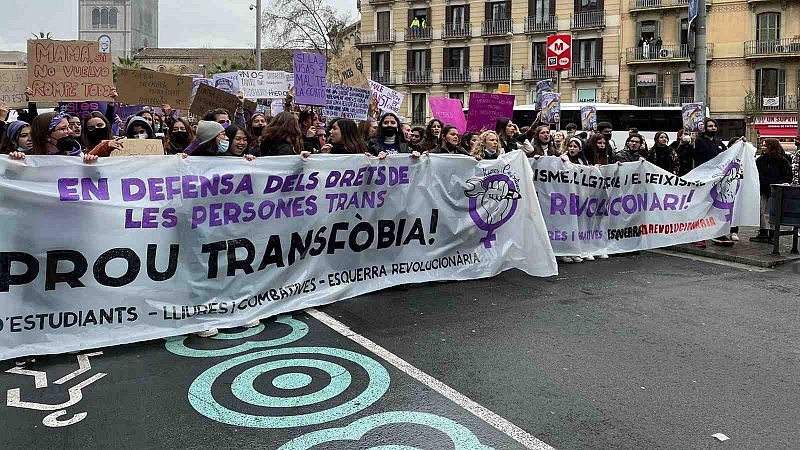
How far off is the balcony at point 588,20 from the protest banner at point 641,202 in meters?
40.8

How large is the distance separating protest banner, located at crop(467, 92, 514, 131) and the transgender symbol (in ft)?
13.7

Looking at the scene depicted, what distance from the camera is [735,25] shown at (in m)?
45.5

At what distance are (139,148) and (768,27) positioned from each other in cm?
4784

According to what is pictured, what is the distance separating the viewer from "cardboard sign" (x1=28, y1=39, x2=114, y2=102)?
774cm

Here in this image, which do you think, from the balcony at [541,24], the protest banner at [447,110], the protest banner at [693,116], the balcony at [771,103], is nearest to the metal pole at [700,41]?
the protest banner at [693,116]

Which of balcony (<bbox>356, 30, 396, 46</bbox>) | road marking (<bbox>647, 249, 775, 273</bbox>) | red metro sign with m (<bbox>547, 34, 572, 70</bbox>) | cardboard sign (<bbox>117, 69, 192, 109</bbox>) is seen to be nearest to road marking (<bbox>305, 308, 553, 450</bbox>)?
cardboard sign (<bbox>117, 69, 192, 109</bbox>)

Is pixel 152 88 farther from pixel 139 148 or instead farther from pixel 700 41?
pixel 700 41

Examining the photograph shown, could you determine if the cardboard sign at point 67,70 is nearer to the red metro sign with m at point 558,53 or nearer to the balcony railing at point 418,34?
the red metro sign with m at point 558,53

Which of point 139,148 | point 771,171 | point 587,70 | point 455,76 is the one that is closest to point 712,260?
point 771,171

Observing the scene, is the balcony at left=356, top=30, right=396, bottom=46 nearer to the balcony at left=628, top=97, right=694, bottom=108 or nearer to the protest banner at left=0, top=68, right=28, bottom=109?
the balcony at left=628, top=97, right=694, bottom=108

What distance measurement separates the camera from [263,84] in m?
14.5

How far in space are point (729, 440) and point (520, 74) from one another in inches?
1911

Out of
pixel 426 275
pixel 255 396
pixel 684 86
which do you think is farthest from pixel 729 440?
pixel 684 86

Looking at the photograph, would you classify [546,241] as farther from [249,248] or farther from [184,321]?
[184,321]
